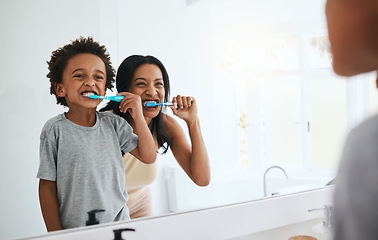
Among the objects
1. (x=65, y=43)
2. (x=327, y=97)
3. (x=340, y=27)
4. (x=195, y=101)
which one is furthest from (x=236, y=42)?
(x=340, y=27)

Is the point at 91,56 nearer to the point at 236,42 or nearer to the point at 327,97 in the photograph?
the point at 236,42

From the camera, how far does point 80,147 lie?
80 centimetres

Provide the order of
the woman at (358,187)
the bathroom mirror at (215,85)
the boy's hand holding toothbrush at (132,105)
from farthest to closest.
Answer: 1. the boy's hand holding toothbrush at (132,105)
2. the bathroom mirror at (215,85)
3. the woman at (358,187)

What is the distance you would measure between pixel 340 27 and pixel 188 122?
2.23ft

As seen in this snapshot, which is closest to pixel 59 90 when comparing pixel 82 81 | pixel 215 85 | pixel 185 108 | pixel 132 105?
pixel 82 81

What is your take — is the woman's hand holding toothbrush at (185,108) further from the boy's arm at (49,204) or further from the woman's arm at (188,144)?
the boy's arm at (49,204)

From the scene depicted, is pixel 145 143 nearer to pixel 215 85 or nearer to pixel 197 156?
pixel 197 156

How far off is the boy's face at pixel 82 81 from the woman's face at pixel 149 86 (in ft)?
0.28

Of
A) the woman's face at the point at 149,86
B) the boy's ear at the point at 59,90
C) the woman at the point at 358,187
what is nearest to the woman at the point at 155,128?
the woman's face at the point at 149,86

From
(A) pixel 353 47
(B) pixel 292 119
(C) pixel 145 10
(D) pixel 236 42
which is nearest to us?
(A) pixel 353 47

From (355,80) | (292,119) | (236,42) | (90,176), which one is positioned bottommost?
(90,176)

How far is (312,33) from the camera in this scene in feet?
3.70

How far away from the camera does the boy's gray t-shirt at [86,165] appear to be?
78cm

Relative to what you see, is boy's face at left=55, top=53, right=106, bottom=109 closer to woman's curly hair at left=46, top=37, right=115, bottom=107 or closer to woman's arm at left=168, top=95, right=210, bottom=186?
woman's curly hair at left=46, top=37, right=115, bottom=107
